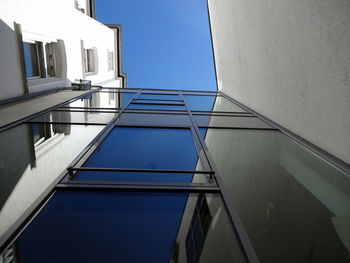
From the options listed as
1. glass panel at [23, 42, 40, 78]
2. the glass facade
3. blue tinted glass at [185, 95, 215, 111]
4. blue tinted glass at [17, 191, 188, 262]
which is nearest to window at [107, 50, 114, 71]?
glass panel at [23, 42, 40, 78]

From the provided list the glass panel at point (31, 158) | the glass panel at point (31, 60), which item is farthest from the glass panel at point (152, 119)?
the glass panel at point (31, 60)

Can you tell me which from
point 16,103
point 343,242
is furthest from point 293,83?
point 16,103

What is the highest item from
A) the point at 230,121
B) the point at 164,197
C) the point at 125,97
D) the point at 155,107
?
the point at 125,97

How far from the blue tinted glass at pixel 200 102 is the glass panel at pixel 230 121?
39.3 inches

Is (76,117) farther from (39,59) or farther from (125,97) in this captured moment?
(39,59)

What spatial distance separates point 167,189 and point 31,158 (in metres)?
1.93

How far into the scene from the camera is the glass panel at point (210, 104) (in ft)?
23.4

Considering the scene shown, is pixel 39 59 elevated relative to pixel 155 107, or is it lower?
elevated

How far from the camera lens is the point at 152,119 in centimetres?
553

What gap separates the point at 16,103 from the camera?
5.69 metres

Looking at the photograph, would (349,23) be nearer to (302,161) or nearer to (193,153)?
(302,161)

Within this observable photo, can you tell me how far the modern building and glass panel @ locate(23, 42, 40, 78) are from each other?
205cm

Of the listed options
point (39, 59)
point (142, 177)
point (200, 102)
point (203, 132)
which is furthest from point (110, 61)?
point (142, 177)

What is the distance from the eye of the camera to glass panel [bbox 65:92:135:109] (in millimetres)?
6621
